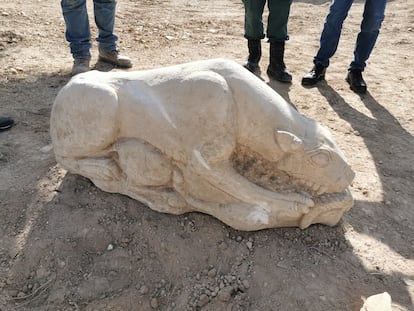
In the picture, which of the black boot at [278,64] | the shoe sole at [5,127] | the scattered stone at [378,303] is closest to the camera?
the scattered stone at [378,303]

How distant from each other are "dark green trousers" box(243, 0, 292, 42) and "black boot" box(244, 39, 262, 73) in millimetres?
116

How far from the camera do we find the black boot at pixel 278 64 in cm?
455

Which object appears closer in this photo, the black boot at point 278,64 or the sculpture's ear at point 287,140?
the sculpture's ear at point 287,140

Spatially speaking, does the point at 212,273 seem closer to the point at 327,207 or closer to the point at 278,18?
the point at 327,207

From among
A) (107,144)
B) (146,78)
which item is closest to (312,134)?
(146,78)

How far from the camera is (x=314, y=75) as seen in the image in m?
4.67

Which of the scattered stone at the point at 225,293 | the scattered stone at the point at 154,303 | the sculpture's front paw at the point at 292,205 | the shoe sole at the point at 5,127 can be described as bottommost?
the scattered stone at the point at 154,303

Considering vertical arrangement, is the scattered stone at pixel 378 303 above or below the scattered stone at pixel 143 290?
above

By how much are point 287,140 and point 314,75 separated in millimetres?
2689

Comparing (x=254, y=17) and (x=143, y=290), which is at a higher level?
(x=254, y=17)

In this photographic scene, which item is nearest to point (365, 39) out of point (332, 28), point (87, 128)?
point (332, 28)

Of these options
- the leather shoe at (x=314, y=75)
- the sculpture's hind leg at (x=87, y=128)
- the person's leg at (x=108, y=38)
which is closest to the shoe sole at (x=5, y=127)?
the sculpture's hind leg at (x=87, y=128)

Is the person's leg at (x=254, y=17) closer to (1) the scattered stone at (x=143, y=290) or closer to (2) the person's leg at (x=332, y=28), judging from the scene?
(2) the person's leg at (x=332, y=28)

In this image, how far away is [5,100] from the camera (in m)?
4.05
